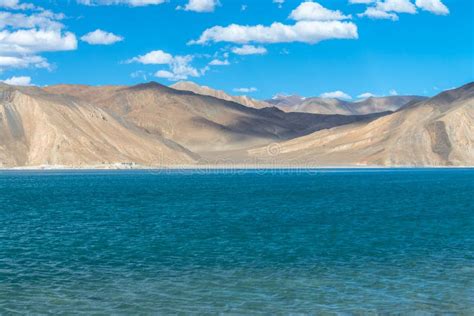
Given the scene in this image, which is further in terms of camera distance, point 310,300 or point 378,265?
point 378,265

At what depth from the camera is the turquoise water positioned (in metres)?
26.6

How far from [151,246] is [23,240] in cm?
853

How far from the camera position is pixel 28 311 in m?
25.3

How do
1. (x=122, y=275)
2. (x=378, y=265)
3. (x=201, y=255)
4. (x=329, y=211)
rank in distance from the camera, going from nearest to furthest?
(x=122, y=275) → (x=378, y=265) → (x=201, y=255) → (x=329, y=211)

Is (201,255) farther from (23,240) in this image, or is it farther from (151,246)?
(23,240)

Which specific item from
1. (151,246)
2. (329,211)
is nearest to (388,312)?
(151,246)

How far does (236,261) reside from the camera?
1395 inches

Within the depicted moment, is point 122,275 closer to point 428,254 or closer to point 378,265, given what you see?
point 378,265

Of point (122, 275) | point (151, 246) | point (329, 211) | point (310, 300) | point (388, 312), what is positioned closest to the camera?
point (388, 312)

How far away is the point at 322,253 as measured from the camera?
38.4m

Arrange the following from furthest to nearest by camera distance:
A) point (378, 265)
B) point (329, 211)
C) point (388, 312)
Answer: point (329, 211), point (378, 265), point (388, 312)

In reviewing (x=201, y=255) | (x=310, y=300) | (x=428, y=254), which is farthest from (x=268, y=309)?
(x=428, y=254)

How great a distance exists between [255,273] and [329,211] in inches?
1462

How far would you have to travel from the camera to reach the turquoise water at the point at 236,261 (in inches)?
1047
